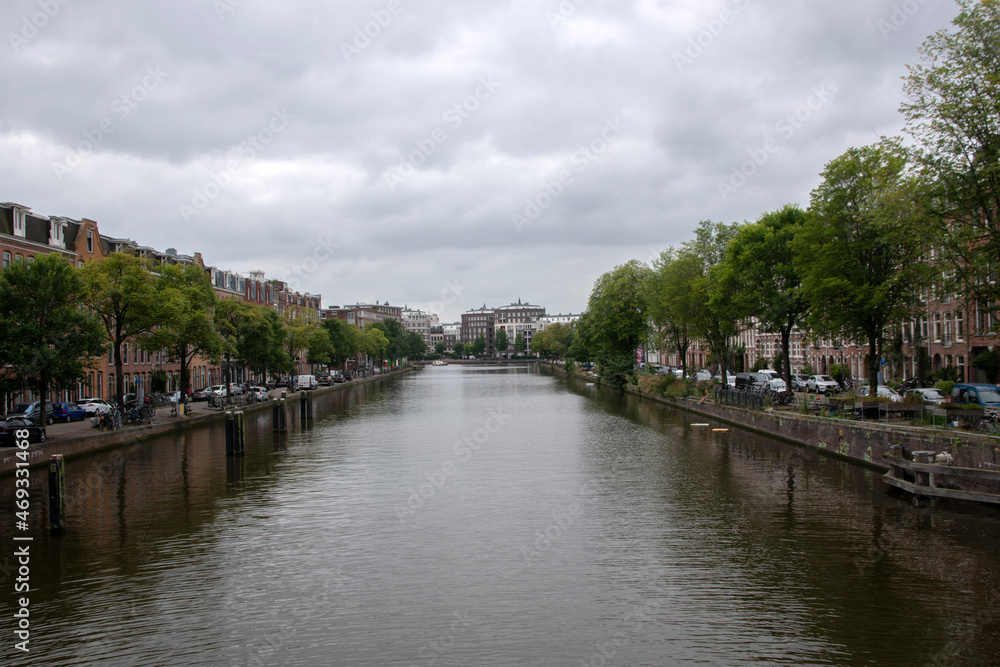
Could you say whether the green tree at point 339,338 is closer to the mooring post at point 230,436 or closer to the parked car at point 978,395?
the mooring post at point 230,436

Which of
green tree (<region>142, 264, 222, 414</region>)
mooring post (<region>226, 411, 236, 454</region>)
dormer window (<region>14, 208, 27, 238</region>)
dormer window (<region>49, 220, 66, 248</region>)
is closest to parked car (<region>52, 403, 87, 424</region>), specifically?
green tree (<region>142, 264, 222, 414</region>)

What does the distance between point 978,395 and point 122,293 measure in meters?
44.4

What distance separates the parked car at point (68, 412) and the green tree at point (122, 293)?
188 inches

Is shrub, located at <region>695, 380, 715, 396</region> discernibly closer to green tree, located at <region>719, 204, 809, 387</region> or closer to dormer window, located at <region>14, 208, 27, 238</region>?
green tree, located at <region>719, 204, 809, 387</region>

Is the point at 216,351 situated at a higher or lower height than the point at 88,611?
higher

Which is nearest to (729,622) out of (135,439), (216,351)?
(135,439)

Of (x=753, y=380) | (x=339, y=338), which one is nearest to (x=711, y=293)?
(x=753, y=380)

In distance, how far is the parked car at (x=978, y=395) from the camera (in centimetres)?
2908

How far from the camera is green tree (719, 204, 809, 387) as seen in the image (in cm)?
4475

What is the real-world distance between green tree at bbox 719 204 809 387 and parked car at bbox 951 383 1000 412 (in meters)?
13.1

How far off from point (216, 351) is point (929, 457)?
4742 centimetres

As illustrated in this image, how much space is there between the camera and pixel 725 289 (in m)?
49.7

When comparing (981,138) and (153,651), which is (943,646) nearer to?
(153,651)


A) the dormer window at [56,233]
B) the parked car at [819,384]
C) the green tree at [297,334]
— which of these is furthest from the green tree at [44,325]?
the green tree at [297,334]
